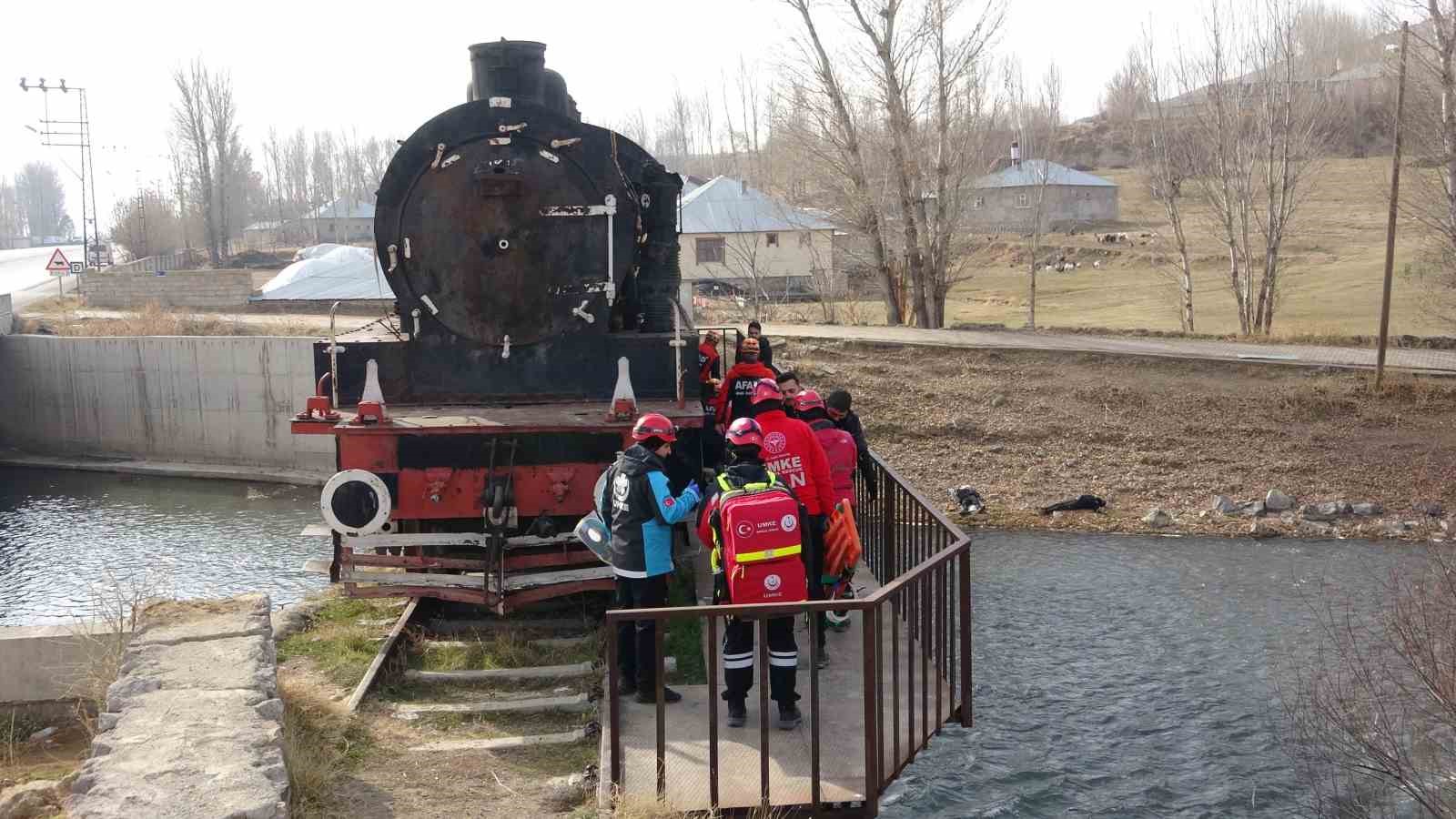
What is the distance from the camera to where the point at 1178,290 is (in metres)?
49.2

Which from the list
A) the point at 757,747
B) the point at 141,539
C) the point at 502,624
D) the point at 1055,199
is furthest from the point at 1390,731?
the point at 1055,199

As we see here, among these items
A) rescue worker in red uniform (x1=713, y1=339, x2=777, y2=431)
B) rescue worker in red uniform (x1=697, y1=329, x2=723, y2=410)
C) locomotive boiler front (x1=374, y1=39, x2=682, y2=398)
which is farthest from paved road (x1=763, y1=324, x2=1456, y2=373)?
A: locomotive boiler front (x1=374, y1=39, x2=682, y2=398)

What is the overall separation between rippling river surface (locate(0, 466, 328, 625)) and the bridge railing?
32.7 ft

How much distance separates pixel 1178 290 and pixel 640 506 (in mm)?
46075

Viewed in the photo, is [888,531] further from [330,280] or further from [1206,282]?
[1206,282]

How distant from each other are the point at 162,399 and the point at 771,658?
2609cm

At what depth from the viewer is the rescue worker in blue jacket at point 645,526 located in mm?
7035

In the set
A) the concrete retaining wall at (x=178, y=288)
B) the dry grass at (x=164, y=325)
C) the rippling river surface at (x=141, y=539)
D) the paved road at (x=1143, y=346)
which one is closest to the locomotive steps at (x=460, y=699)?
the rippling river surface at (x=141, y=539)

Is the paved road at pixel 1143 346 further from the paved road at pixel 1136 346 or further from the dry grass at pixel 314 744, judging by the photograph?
the dry grass at pixel 314 744

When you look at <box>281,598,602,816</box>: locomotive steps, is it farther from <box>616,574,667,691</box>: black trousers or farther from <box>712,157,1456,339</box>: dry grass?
<box>712,157,1456,339</box>: dry grass

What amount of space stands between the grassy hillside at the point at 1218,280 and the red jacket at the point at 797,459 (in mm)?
29858

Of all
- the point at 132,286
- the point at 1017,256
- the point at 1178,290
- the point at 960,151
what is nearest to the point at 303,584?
the point at 960,151

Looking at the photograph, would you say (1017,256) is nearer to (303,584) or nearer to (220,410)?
(220,410)

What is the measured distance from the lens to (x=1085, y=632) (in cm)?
1275
